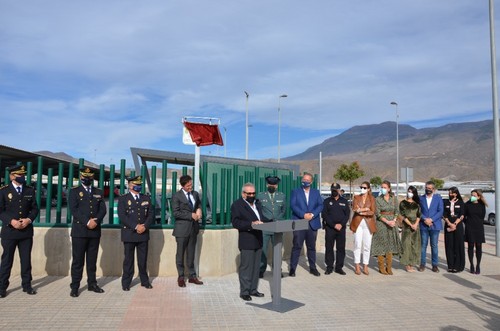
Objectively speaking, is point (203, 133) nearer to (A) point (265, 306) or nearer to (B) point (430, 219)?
(A) point (265, 306)

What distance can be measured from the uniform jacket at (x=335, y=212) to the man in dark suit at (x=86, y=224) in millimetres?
4205

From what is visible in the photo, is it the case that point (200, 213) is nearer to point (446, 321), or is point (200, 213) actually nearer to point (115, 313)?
point (115, 313)

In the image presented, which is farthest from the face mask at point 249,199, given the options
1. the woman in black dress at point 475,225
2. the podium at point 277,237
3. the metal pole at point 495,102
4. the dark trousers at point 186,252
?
the metal pole at point 495,102

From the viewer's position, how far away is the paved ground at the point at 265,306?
5316 mm

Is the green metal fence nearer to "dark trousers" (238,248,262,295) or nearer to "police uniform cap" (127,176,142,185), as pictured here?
"police uniform cap" (127,176,142,185)

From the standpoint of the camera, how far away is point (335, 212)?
338 inches

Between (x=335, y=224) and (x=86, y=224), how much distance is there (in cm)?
455

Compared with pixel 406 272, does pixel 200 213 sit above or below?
above

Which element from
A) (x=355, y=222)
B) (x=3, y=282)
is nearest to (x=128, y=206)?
(x=3, y=282)

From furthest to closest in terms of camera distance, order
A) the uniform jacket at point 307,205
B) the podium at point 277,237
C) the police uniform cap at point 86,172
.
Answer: the uniform jacket at point 307,205, the police uniform cap at point 86,172, the podium at point 277,237

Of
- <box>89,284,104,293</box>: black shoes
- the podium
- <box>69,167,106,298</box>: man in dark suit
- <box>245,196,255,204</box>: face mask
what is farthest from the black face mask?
the podium

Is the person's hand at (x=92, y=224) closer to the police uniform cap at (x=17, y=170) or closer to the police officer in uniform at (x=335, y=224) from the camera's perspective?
the police uniform cap at (x=17, y=170)

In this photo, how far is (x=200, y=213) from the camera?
739 centimetres

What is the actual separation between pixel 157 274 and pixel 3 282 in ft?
7.96
